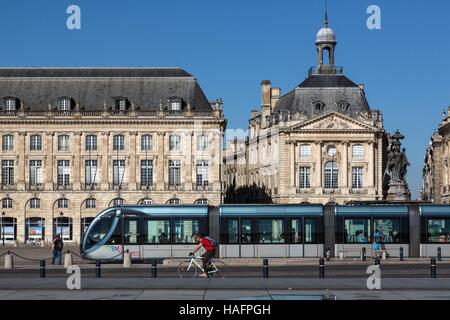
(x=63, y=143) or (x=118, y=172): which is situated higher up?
(x=63, y=143)

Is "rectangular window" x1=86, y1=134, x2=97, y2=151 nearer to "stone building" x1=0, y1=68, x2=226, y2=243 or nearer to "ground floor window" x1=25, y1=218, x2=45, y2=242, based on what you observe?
"stone building" x1=0, y1=68, x2=226, y2=243

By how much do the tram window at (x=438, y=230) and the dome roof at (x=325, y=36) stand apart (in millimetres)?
64616

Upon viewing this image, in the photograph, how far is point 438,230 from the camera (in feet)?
187

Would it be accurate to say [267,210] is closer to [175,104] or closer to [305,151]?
[175,104]

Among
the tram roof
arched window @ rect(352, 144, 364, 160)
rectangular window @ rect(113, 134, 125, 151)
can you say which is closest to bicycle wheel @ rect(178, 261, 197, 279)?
the tram roof

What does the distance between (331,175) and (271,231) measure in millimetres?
54352

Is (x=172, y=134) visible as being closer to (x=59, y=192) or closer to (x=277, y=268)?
(x=59, y=192)

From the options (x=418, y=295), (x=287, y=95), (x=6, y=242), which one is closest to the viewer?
(x=418, y=295)

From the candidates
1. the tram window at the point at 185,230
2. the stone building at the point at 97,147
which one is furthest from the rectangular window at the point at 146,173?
the tram window at the point at 185,230

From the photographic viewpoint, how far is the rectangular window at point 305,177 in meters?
110

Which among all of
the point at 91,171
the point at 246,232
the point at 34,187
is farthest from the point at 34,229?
the point at 246,232

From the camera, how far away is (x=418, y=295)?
32.0 metres

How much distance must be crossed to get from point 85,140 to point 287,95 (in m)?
24.8
